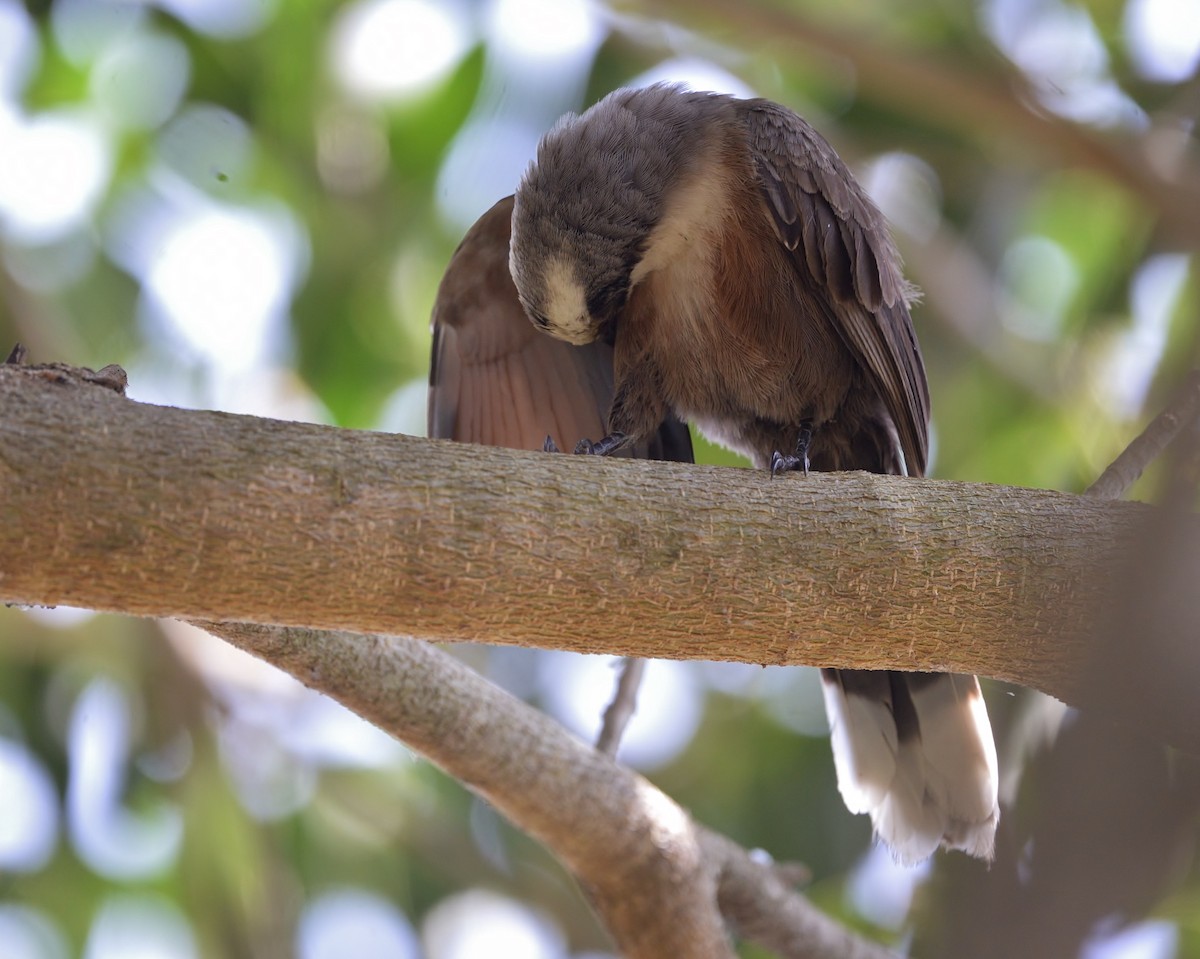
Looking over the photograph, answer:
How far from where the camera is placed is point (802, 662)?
282 cm

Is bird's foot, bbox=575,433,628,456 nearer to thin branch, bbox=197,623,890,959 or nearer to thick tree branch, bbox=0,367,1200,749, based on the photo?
thin branch, bbox=197,623,890,959

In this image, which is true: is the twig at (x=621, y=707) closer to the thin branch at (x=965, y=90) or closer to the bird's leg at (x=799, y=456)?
the bird's leg at (x=799, y=456)

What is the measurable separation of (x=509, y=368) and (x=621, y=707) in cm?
134

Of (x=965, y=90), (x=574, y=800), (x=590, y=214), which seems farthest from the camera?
(x=965, y=90)

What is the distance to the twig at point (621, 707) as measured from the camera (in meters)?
4.16

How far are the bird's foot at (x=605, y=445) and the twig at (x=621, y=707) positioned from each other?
0.70 m

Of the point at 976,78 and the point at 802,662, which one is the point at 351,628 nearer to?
the point at 802,662

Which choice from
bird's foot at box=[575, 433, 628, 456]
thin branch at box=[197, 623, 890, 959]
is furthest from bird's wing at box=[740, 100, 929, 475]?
thin branch at box=[197, 623, 890, 959]

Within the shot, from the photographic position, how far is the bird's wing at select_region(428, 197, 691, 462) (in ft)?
15.3

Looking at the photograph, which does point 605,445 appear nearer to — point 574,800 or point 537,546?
point 574,800

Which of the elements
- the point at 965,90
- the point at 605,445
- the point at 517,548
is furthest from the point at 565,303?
the point at 965,90

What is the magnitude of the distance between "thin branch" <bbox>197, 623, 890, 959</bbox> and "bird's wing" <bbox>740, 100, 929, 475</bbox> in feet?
4.77

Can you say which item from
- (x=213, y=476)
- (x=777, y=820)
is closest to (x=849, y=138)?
(x=777, y=820)

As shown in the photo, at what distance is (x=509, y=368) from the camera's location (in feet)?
15.5
